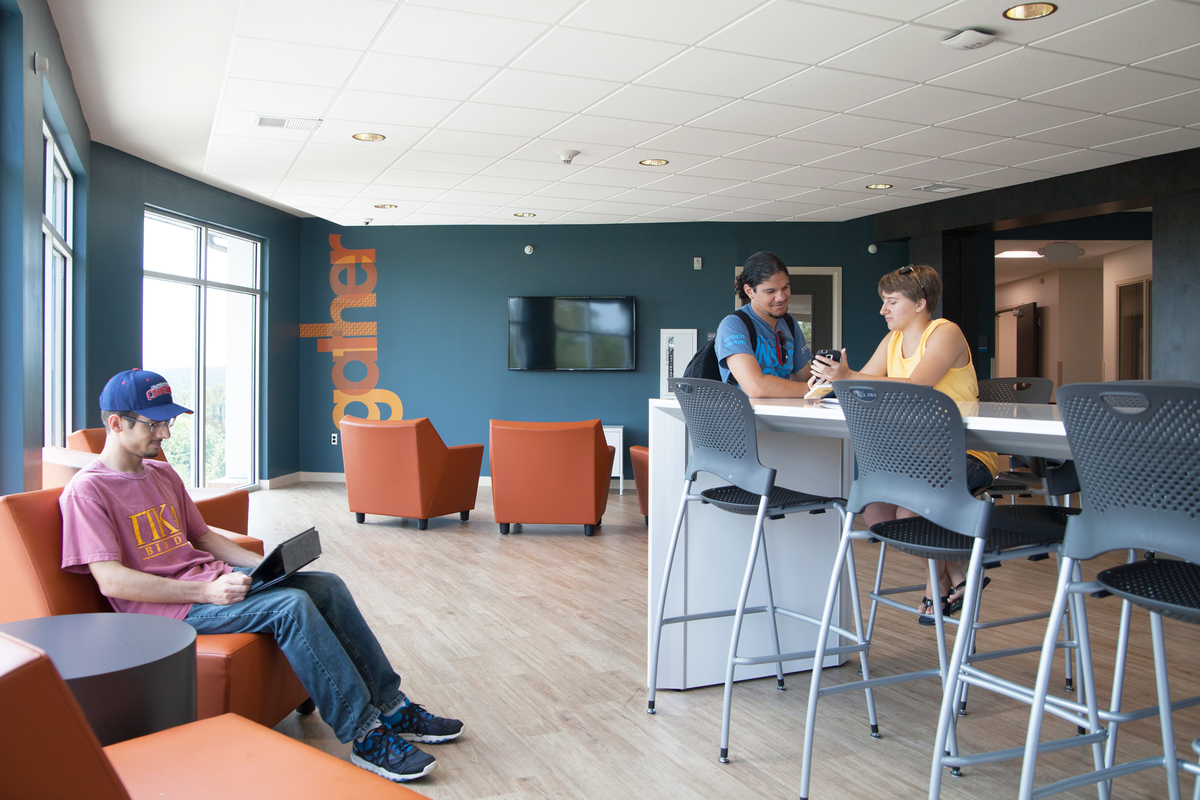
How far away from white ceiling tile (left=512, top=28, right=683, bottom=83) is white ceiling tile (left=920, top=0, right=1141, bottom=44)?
1188 millimetres

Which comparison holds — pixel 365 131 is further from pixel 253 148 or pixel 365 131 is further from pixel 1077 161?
pixel 1077 161

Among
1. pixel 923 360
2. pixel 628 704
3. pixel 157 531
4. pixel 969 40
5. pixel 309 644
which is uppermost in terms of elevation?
pixel 969 40

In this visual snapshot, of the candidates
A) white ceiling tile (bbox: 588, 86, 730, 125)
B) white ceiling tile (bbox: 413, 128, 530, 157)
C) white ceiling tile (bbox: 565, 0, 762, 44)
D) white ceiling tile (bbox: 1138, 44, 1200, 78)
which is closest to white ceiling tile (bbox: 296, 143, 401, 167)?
white ceiling tile (bbox: 413, 128, 530, 157)

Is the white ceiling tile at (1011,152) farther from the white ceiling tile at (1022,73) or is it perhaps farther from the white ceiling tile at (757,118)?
the white ceiling tile at (757,118)

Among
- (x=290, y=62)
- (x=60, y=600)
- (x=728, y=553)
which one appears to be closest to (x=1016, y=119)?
(x=728, y=553)

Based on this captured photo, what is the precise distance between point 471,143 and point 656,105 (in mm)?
1456

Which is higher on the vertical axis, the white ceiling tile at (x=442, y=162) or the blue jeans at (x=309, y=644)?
the white ceiling tile at (x=442, y=162)

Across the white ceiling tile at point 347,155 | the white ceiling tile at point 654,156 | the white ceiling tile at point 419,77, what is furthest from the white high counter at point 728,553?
the white ceiling tile at point 347,155

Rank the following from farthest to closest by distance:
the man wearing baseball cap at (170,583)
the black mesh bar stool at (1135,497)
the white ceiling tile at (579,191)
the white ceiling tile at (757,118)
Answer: the white ceiling tile at (579,191)
the white ceiling tile at (757,118)
the man wearing baseball cap at (170,583)
the black mesh bar stool at (1135,497)

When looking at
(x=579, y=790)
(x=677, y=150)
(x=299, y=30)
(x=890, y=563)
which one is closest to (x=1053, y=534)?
(x=579, y=790)

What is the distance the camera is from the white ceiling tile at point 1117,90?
167 inches

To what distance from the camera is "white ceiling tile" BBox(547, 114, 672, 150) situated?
502 centimetres

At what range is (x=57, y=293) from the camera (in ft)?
18.9

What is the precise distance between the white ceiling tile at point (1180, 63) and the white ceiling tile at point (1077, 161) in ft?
5.29
